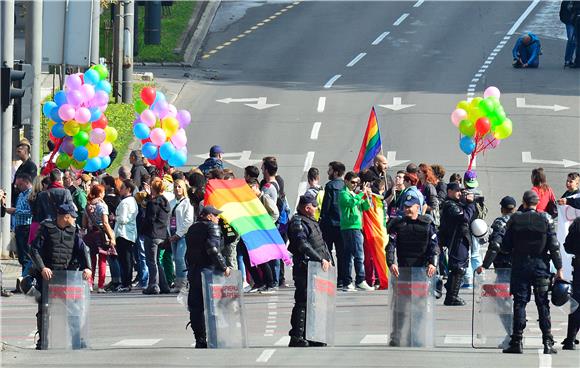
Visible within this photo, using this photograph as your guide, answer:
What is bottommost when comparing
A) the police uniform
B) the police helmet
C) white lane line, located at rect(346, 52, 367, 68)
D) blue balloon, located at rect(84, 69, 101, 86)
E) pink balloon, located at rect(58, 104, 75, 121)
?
the police helmet

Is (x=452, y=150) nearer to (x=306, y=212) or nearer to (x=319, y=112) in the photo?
(x=319, y=112)

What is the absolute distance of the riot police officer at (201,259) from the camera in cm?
1784

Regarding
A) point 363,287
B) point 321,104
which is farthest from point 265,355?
point 321,104

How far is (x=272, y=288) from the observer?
74.8 feet

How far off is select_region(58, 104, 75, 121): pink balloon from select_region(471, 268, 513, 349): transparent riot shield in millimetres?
8516

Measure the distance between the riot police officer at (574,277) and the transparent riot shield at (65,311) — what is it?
16.3 feet

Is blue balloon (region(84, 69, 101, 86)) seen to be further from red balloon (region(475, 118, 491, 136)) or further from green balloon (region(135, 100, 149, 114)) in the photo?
red balloon (region(475, 118, 491, 136))

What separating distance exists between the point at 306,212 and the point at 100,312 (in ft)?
12.8

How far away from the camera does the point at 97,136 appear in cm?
2512

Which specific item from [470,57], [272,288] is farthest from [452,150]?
[272,288]

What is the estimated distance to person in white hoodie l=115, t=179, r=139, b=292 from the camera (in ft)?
75.7

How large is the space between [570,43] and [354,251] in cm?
2285

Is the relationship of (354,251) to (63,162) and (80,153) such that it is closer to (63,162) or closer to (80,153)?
(80,153)

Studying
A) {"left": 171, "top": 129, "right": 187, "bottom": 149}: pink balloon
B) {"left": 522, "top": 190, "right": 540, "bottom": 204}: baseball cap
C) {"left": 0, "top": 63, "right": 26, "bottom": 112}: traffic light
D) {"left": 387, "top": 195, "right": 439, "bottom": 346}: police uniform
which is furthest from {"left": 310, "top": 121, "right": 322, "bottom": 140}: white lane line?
{"left": 522, "top": 190, "right": 540, "bottom": 204}: baseball cap
